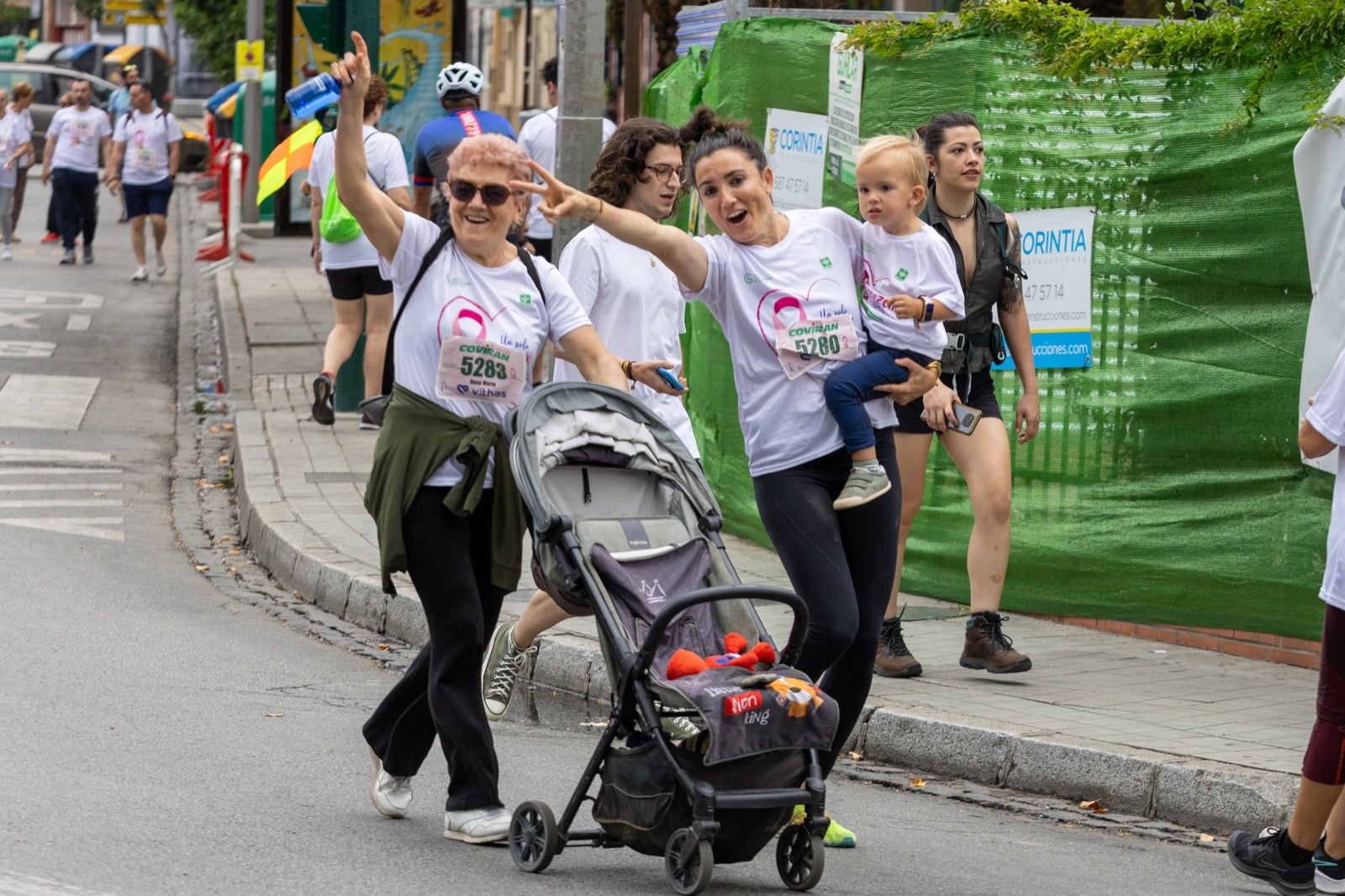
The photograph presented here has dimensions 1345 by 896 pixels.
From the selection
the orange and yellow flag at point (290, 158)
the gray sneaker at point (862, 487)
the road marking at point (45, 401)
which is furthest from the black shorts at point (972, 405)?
the road marking at point (45, 401)

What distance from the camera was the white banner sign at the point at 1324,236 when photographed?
6.70m

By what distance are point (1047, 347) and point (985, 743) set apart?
235cm

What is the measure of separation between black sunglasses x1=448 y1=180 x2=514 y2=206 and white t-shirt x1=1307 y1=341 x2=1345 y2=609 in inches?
81.6

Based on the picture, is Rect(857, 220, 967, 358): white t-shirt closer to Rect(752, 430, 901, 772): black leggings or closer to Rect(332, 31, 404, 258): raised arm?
Rect(752, 430, 901, 772): black leggings

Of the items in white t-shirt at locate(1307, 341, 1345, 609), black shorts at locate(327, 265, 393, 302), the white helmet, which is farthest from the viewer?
black shorts at locate(327, 265, 393, 302)

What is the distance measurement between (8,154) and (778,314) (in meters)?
19.5

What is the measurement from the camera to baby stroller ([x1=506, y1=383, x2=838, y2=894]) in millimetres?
4605

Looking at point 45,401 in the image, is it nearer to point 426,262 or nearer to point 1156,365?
point 1156,365

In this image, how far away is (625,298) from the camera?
244 inches

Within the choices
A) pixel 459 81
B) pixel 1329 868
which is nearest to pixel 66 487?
pixel 459 81

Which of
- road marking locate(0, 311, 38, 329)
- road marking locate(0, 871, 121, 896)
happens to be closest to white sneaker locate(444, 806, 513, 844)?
road marking locate(0, 871, 121, 896)

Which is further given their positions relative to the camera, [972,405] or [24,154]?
[24,154]

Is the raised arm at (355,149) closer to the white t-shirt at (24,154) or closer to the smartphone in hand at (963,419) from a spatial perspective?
the smartphone in hand at (963,419)

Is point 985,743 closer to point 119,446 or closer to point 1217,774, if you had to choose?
point 1217,774
